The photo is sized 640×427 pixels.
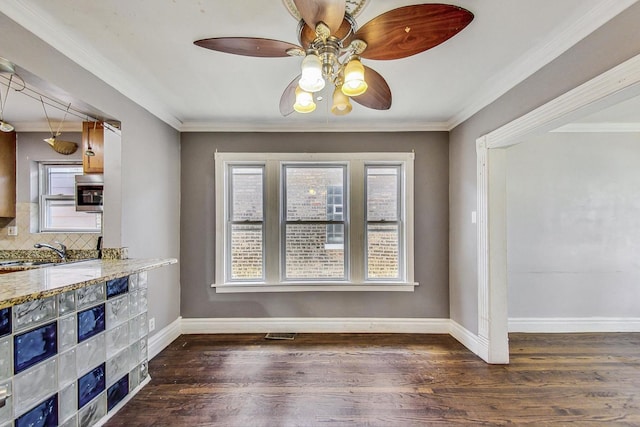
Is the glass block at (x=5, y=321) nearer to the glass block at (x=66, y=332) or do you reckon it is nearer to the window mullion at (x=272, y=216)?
the glass block at (x=66, y=332)

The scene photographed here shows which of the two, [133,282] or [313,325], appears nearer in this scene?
[133,282]

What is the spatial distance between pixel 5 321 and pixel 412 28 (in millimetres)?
2275

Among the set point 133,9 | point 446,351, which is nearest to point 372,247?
point 446,351

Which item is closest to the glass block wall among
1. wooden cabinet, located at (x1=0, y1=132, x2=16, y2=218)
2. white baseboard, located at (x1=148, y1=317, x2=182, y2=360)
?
white baseboard, located at (x1=148, y1=317, x2=182, y2=360)

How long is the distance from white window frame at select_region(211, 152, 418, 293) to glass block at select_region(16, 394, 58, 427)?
178 cm

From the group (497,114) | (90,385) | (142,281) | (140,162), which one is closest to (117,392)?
(90,385)

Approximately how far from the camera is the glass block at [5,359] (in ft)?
4.10

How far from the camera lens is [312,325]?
127 inches

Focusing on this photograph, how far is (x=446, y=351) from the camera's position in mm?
2779

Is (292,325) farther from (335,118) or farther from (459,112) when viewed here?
(459,112)

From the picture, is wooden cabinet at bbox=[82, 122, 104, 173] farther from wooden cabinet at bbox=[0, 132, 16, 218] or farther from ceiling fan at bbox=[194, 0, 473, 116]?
ceiling fan at bbox=[194, 0, 473, 116]

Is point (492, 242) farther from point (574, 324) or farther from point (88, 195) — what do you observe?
point (88, 195)

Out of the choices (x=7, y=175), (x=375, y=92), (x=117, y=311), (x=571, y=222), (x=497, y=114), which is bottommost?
(x=117, y=311)

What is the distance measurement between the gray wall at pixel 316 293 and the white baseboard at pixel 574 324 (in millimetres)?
911
